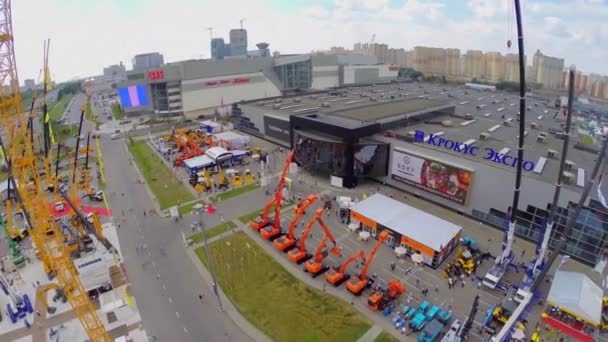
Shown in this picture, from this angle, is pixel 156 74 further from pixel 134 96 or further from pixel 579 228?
pixel 579 228

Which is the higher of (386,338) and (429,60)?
(429,60)

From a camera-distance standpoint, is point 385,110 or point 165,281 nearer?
point 165,281

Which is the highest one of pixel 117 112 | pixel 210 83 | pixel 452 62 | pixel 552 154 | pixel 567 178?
pixel 452 62

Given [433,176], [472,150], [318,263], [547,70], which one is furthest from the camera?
[547,70]

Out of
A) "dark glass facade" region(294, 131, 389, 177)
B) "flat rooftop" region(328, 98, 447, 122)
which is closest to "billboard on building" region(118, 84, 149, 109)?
"flat rooftop" region(328, 98, 447, 122)

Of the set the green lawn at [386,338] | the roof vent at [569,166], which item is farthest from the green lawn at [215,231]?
the roof vent at [569,166]

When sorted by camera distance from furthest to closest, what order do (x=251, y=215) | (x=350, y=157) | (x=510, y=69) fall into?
(x=510, y=69) → (x=350, y=157) → (x=251, y=215)

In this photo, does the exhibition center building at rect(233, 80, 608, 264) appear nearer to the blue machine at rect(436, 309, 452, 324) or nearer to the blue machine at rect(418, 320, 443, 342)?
the blue machine at rect(436, 309, 452, 324)

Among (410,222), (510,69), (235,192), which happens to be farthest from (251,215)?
(510,69)
